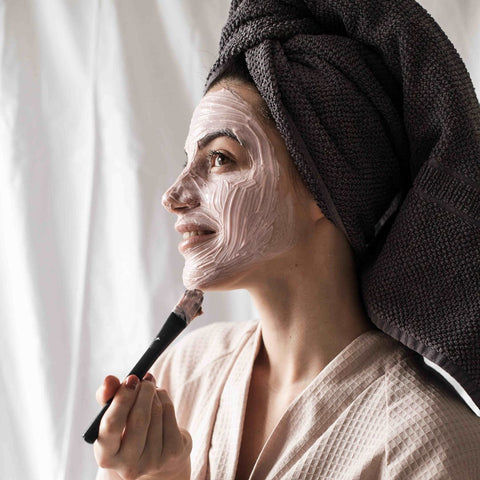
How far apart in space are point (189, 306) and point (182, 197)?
15 cm

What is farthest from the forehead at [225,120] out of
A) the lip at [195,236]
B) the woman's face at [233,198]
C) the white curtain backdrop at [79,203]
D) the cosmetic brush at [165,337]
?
the white curtain backdrop at [79,203]

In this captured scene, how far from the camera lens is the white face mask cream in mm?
1015

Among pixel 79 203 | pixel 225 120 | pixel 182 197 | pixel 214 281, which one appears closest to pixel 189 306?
pixel 214 281

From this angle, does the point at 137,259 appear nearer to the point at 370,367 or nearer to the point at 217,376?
the point at 217,376

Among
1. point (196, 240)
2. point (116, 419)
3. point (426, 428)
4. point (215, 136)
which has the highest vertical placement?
point (215, 136)

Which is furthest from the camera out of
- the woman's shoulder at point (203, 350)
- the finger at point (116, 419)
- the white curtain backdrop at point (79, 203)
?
the white curtain backdrop at point (79, 203)

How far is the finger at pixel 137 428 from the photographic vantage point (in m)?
0.91

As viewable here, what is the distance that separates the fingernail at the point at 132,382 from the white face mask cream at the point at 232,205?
17 centimetres

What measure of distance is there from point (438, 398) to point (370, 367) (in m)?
0.10

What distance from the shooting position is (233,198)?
3.33 ft

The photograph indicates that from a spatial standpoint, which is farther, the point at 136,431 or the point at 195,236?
the point at 195,236

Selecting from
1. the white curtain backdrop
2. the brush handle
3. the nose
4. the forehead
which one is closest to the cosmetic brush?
the brush handle

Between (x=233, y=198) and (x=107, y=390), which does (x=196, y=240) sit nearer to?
(x=233, y=198)

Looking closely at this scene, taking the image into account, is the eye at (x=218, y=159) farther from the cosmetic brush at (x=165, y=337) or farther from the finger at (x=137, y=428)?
the finger at (x=137, y=428)
